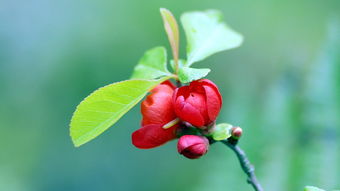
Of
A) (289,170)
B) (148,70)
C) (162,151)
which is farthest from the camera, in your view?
(162,151)

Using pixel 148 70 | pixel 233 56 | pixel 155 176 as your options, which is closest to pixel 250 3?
pixel 233 56

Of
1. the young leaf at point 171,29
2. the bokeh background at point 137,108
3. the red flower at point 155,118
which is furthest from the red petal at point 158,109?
the bokeh background at point 137,108

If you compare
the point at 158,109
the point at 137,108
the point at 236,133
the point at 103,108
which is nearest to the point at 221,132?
the point at 236,133

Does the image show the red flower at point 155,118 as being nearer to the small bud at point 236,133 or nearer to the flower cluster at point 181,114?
the flower cluster at point 181,114

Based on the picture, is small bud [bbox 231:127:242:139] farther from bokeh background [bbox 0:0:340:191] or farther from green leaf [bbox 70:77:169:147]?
bokeh background [bbox 0:0:340:191]

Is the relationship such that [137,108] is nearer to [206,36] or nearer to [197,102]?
[206,36]

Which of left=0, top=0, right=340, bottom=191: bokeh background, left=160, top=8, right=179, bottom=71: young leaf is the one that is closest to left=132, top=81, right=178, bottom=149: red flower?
left=160, top=8, right=179, bottom=71: young leaf

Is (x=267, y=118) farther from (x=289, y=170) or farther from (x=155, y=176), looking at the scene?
(x=155, y=176)
